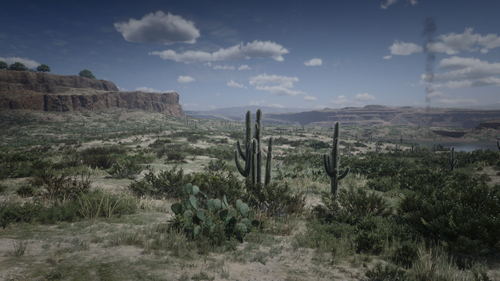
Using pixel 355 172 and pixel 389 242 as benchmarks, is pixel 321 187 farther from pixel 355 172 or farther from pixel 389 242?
pixel 389 242

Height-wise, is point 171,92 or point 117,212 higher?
point 171,92

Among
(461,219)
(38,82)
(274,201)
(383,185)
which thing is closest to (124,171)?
(274,201)

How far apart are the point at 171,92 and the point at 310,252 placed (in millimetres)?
151196

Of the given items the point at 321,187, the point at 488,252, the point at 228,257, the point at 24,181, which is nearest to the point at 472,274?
the point at 488,252

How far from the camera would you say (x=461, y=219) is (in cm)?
374

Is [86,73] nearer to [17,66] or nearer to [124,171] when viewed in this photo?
[17,66]

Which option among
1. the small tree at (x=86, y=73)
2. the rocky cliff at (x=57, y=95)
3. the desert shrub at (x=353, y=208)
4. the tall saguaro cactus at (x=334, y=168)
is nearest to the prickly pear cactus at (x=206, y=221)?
the desert shrub at (x=353, y=208)

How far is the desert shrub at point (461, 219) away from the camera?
3.45 m

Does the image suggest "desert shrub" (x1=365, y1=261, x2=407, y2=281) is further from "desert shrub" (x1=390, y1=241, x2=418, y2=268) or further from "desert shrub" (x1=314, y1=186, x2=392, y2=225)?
"desert shrub" (x1=314, y1=186, x2=392, y2=225)

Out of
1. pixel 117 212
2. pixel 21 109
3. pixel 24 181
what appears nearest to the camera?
pixel 117 212

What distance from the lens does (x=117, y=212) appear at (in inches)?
202

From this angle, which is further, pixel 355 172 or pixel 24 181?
pixel 355 172

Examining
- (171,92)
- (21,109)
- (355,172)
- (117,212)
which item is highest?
(171,92)

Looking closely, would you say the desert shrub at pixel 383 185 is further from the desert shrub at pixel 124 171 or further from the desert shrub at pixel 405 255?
the desert shrub at pixel 124 171
